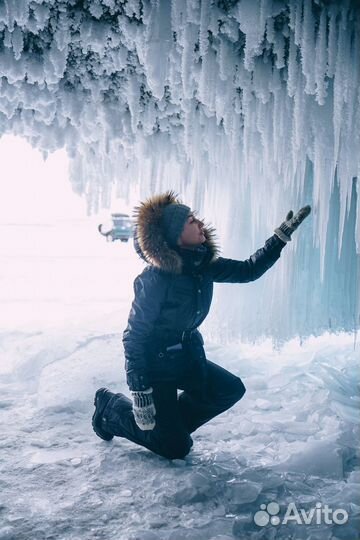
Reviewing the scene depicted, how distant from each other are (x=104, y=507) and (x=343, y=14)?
2982 mm

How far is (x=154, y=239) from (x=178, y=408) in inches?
43.0

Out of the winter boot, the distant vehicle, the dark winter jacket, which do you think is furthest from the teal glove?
the distant vehicle

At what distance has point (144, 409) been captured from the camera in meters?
2.31

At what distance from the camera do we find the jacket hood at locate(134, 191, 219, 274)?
232 centimetres

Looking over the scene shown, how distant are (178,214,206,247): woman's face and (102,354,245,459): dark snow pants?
77cm

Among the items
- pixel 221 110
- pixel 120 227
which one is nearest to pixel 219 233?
pixel 221 110

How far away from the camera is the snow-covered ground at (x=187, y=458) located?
1.93m

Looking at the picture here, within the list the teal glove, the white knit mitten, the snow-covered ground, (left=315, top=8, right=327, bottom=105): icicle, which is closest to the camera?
the snow-covered ground

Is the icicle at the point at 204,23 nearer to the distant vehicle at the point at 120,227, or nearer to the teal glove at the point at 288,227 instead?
the teal glove at the point at 288,227

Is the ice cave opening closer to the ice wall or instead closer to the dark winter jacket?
the ice wall

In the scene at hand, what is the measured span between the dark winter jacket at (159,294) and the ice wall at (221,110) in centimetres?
111

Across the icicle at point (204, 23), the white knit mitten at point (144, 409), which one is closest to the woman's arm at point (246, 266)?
the white knit mitten at point (144, 409)

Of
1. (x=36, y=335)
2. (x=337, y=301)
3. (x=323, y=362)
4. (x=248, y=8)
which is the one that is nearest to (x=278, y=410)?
(x=323, y=362)

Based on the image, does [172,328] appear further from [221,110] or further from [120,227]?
[120,227]
